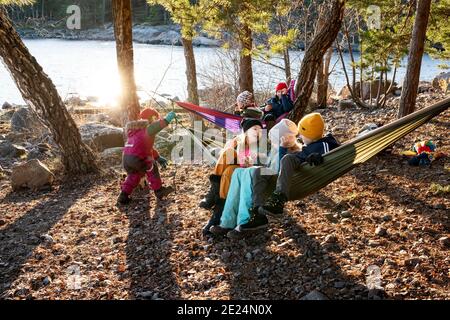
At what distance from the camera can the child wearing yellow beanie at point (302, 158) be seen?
8.80ft

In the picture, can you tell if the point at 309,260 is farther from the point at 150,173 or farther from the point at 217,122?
the point at 217,122

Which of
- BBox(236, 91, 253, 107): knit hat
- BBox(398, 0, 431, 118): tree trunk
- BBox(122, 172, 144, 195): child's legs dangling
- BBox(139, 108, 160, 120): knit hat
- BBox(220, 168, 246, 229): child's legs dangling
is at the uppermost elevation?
BBox(398, 0, 431, 118): tree trunk

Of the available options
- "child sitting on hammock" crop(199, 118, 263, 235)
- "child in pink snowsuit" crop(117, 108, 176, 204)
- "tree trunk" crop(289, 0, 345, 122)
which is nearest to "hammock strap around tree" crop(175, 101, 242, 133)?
"tree trunk" crop(289, 0, 345, 122)

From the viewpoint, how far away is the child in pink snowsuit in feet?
12.9

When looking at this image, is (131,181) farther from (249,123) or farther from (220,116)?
(249,123)

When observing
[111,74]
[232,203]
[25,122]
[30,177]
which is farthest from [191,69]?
[111,74]

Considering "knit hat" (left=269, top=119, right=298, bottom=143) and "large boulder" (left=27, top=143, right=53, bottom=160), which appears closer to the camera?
"knit hat" (left=269, top=119, right=298, bottom=143)

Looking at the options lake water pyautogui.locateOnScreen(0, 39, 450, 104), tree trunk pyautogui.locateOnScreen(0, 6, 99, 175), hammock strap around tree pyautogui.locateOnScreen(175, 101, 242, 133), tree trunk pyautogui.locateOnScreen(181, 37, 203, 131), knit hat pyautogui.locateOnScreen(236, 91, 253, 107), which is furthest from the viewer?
lake water pyautogui.locateOnScreen(0, 39, 450, 104)

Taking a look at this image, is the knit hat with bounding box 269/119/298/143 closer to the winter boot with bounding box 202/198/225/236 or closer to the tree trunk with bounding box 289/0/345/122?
the winter boot with bounding box 202/198/225/236

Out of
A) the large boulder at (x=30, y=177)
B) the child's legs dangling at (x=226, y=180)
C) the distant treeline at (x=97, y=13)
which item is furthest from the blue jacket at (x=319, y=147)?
the distant treeline at (x=97, y=13)

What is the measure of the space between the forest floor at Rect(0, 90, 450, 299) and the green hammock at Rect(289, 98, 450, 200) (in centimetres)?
42

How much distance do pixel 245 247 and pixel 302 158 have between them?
0.69 metres

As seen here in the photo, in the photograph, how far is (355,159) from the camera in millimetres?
2719

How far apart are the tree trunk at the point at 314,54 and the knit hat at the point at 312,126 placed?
6.58 ft
